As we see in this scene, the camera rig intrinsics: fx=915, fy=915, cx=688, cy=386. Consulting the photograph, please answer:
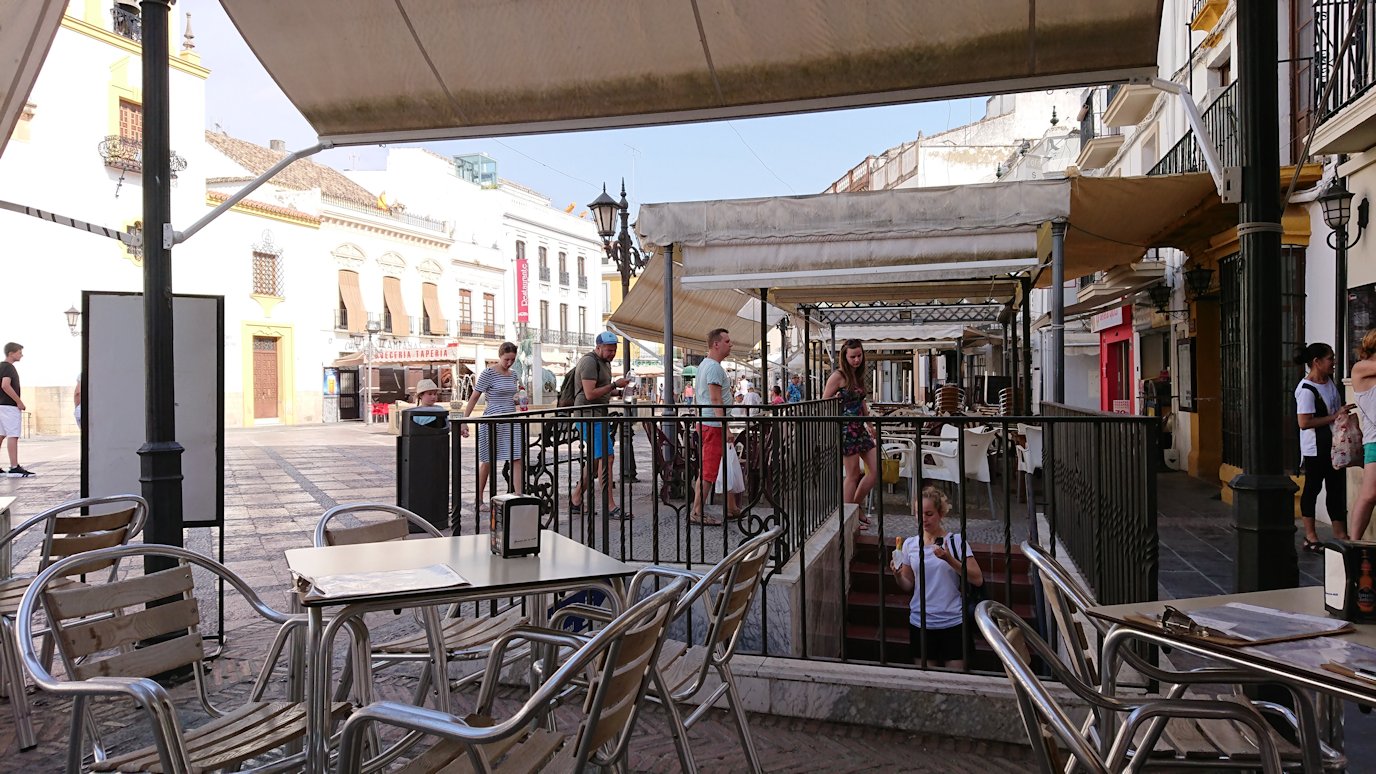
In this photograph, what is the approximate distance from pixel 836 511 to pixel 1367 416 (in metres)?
3.82

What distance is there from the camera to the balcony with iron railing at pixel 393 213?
38.6 metres

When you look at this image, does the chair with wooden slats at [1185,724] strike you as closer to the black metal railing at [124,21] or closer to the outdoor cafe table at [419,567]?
the outdoor cafe table at [419,567]

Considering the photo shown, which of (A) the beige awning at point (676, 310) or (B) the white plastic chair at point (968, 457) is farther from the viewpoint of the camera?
(A) the beige awning at point (676, 310)

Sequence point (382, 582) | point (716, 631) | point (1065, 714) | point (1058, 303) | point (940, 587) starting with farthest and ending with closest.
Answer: point (1058, 303) → point (940, 587) → point (716, 631) → point (382, 582) → point (1065, 714)

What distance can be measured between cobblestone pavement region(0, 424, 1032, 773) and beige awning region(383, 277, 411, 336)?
1120 inches

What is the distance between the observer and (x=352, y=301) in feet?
129

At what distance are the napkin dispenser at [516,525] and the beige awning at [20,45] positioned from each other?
2.88 metres

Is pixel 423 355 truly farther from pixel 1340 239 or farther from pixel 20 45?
pixel 20 45

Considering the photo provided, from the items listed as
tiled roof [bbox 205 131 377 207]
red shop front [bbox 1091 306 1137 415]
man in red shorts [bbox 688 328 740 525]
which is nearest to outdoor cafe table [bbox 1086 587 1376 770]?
man in red shorts [bbox 688 328 740 525]

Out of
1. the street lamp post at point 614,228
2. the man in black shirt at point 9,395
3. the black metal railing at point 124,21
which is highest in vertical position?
the black metal railing at point 124,21

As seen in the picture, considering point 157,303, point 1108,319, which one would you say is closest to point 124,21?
point 1108,319

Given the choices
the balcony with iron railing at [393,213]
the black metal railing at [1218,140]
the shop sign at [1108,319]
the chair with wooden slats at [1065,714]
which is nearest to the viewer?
the chair with wooden slats at [1065,714]

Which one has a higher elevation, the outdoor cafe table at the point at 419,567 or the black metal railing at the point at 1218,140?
the black metal railing at the point at 1218,140

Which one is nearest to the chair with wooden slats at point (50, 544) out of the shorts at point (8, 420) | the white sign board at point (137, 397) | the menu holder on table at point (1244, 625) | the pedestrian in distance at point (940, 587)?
the white sign board at point (137, 397)
